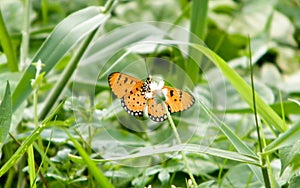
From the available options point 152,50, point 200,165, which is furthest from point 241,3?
point 200,165

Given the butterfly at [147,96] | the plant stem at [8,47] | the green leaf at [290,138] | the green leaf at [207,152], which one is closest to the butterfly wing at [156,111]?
the butterfly at [147,96]

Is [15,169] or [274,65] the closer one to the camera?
[15,169]

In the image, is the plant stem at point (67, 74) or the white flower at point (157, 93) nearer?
the white flower at point (157, 93)

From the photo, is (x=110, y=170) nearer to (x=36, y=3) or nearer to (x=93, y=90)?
(x=93, y=90)

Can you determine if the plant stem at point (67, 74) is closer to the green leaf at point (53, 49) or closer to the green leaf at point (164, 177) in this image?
the green leaf at point (53, 49)

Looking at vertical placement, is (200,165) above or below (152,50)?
below

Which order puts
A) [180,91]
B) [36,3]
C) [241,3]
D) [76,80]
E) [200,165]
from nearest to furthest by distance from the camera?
[180,91] < [76,80] < [200,165] < [36,3] < [241,3]

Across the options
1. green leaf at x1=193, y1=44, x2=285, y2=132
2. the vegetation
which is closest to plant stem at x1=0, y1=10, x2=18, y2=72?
the vegetation

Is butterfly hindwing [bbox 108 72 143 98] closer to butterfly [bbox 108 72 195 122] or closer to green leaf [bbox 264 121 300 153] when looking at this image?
butterfly [bbox 108 72 195 122]
